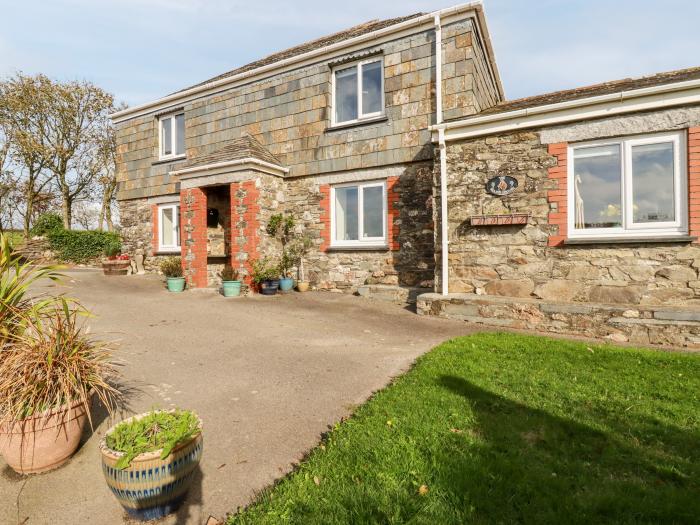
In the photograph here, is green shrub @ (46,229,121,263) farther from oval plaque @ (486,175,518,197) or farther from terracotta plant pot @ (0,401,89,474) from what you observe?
terracotta plant pot @ (0,401,89,474)

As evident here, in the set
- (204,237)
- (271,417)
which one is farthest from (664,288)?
(204,237)

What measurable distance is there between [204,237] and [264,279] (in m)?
2.28

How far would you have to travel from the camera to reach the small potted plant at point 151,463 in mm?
1958

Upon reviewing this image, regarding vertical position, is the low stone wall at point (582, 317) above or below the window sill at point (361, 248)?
below

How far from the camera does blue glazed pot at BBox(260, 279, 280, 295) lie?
9.31 m

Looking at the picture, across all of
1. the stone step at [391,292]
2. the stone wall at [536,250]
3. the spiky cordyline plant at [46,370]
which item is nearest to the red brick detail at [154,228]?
the stone step at [391,292]

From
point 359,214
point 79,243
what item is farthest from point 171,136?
point 79,243

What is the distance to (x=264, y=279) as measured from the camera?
933 centimetres

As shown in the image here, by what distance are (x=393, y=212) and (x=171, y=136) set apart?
8558 millimetres

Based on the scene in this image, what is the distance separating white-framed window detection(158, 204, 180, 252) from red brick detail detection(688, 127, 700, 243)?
12882mm

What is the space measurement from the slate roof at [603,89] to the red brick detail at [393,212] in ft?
7.96

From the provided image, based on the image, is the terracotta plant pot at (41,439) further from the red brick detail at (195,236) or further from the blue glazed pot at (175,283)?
the red brick detail at (195,236)

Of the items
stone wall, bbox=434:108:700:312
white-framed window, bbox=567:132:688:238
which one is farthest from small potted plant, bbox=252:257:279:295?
white-framed window, bbox=567:132:688:238

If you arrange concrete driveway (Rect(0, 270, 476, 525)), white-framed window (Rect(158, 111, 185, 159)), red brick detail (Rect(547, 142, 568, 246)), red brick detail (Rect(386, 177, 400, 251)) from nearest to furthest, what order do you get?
concrete driveway (Rect(0, 270, 476, 525)) → red brick detail (Rect(547, 142, 568, 246)) → red brick detail (Rect(386, 177, 400, 251)) → white-framed window (Rect(158, 111, 185, 159))
